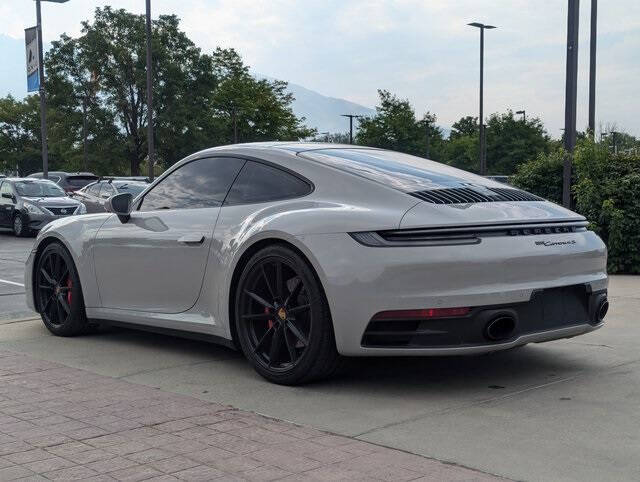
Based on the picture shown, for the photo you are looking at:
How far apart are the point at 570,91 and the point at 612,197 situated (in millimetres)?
1823

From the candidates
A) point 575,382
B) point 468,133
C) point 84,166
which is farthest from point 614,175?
point 468,133

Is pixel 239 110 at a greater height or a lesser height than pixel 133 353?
greater

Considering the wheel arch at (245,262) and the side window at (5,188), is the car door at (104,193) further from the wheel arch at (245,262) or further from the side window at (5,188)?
the wheel arch at (245,262)

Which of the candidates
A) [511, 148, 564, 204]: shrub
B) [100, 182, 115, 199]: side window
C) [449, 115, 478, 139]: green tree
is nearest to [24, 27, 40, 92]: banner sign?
[100, 182, 115, 199]: side window

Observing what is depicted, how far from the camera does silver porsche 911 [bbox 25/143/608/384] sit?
416cm

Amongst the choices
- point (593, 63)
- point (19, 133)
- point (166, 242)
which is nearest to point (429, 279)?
point (166, 242)

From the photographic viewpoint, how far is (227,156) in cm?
540

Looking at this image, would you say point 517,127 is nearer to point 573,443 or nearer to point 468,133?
point 468,133

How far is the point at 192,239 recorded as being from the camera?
203 inches

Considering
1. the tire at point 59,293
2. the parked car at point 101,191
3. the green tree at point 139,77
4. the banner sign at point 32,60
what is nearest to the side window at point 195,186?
the tire at point 59,293

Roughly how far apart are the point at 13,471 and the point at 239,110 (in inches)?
2317

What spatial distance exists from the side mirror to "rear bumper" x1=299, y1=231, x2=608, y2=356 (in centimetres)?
186

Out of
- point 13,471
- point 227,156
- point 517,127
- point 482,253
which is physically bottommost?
point 13,471

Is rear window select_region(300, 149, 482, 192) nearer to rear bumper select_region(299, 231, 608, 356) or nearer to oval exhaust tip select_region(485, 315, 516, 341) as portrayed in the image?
rear bumper select_region(299, 231, 608, 356)
